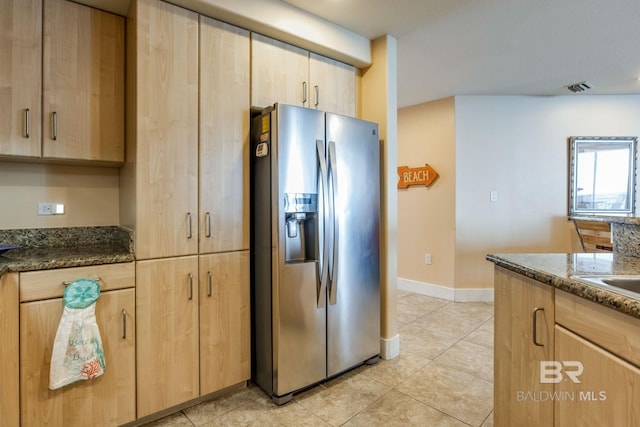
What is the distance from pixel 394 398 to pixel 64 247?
7.26ft

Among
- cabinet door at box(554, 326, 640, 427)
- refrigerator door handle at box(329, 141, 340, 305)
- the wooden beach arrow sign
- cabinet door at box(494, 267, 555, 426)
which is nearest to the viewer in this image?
cabinet door at box(554, 326, 640, 427)

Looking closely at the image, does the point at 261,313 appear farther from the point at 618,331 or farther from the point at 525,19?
the point at 525,19

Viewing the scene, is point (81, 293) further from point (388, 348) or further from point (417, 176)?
point (417, 176)

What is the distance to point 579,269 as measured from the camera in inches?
50.2

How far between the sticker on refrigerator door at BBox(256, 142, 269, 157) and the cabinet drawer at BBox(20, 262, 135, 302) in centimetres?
93

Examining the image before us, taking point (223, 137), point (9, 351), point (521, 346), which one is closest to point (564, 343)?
point (521, 346)

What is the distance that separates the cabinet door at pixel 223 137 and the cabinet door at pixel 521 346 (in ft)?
4.76

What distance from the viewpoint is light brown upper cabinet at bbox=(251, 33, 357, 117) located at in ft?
6.95

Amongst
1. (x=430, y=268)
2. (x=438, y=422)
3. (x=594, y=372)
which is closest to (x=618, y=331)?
(x=594, y=372)

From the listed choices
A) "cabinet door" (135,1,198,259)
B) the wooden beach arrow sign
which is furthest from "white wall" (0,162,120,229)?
the wooden beach arrow sign

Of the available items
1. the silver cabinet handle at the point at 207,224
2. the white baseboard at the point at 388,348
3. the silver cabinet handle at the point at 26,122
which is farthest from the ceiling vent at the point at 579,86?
the silver cabinet handle at the point at 26,122

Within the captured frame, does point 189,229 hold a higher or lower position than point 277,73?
lower

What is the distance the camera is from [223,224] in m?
1.98

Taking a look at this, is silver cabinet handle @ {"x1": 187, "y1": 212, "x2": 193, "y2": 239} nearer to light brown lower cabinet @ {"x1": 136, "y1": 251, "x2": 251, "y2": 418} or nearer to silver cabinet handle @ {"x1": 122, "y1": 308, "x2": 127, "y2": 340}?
light brown lower cabinet @ {"x1": 136, "y1": 251, "x2": 251, "y2": 418}
